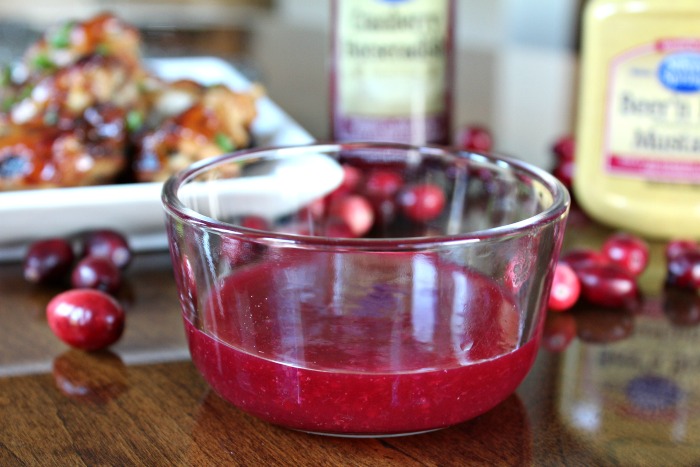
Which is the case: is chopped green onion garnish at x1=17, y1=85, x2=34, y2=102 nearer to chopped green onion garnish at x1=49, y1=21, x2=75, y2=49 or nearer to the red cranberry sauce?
chopped green onion garnish at x1=49, y1=21, x2=75, y2=49

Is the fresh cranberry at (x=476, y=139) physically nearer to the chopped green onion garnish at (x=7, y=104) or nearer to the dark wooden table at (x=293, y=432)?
the dark wooden table at (x=293, y=432)

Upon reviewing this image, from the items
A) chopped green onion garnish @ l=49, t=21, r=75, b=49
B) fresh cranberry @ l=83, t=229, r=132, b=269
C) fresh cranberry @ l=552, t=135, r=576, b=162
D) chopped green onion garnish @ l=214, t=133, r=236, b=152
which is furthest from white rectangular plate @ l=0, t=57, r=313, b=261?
fresh cranberry @ l=552, t=135, r=576, b=162

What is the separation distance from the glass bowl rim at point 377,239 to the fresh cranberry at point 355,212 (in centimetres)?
10

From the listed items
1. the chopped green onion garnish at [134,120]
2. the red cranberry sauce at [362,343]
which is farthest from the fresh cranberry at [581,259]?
the chopped green onion garnish at [134,120]

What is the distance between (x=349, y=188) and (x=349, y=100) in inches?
9.0

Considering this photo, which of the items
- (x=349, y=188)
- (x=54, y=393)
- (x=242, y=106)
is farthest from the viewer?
(x=242, y=106)

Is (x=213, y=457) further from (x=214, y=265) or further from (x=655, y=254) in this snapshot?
(x=655, y=254)

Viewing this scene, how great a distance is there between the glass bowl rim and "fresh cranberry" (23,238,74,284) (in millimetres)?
201

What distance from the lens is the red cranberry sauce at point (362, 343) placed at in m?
0.47

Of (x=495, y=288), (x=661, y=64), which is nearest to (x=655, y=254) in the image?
(x=661, y=64)

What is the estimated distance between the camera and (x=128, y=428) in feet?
1.73

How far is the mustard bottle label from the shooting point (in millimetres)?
833

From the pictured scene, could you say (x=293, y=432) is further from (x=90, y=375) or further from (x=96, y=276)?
(x=96, y=276)

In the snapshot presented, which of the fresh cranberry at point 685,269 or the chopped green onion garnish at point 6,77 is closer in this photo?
the fresh cranberry at point 685,269
